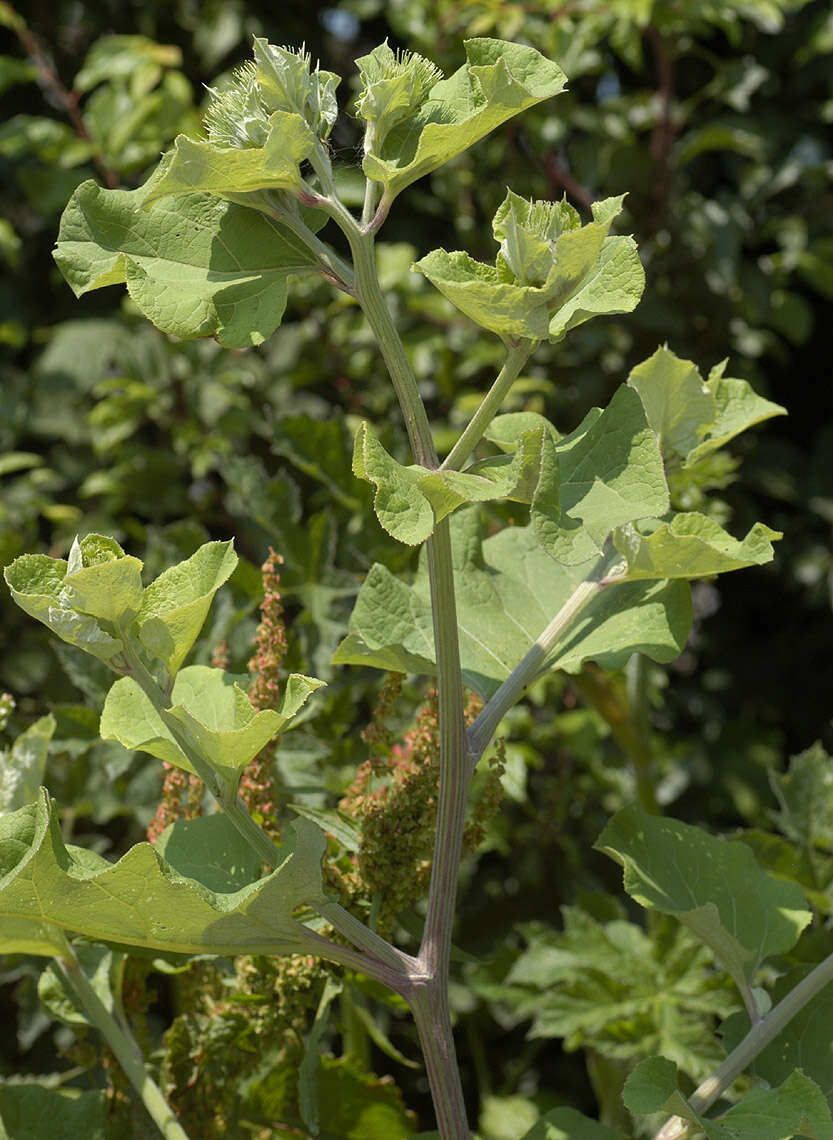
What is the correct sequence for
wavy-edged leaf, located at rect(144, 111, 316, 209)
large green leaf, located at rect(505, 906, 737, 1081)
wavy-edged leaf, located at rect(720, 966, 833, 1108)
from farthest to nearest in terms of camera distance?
large green leaf, located at rect(505, 906, 737, 1081), wavy-edged leaf, located at rect(720, 966, 833, 1108), wavy-edged leaf, located at rect(144, 111, 316, 209)

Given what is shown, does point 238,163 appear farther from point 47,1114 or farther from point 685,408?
point 47,1114

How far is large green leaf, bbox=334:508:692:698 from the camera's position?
71 centimetres

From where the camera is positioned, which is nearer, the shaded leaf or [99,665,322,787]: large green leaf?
[99,665,322,787]: large green leaf

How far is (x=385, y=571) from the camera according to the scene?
0.77 metres

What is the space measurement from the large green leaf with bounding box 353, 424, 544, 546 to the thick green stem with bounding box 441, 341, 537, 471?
18 mm

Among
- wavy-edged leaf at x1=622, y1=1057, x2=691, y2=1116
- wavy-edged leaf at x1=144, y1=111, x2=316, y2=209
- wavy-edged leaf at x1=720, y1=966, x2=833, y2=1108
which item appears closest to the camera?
wavy-edged leaf at x1=144, y1=111, x2=316, y2=209

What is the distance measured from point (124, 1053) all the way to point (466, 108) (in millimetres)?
595

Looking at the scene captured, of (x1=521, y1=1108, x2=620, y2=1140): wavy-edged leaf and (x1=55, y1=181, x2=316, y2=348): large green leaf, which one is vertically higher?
(x1=55, y1=181, x2=316, y2=348): large green leaf

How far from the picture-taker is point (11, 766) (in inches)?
30.3

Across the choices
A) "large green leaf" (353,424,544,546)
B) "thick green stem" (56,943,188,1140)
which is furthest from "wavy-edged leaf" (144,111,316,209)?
"thick green stem" (56,943,188,1140)

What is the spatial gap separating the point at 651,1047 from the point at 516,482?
666 millimetres

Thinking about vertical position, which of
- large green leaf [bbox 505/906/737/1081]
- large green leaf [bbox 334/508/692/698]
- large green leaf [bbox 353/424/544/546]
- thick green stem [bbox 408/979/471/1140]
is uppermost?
large green leaf [bbox 353/424/544/546]

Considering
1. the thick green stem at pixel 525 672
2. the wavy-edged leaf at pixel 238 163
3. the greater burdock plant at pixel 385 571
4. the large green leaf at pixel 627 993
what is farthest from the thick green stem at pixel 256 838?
the large green leaf at pixel 627 993

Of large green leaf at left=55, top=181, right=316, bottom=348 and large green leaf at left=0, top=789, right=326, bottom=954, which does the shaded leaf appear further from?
large green leaf at left=55, top=181, right=316, bottom=348
